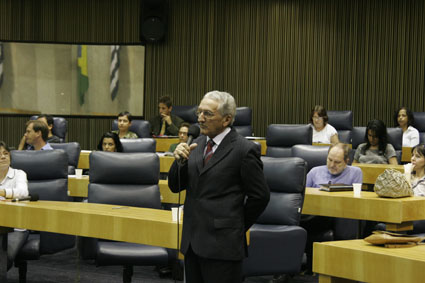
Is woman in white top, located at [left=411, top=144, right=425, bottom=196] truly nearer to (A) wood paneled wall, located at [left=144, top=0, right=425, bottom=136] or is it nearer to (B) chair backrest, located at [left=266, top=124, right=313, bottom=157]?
(B) chair backrest, located at [left=266, top=124, right=313, bottom=157]

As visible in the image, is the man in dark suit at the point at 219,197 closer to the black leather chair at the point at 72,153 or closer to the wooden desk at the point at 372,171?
the wooden desk at the point at 372,171

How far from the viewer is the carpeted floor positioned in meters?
4.82

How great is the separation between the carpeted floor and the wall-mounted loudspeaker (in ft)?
18.1

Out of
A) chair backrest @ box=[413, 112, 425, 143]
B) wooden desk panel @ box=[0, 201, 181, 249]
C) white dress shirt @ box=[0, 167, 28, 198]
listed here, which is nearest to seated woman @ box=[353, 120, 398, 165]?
chair backrest @ box=[413, 112, 425, 143]

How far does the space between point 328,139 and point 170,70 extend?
3.58m

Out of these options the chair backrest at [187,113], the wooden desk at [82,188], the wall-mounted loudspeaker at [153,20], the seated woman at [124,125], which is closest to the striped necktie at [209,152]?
the wooden desk at [82,188]

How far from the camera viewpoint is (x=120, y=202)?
4477 millimetres

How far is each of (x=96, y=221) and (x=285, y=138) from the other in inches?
143

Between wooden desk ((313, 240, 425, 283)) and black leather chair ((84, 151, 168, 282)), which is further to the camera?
black leather chair ((84, 151, 168, 282))

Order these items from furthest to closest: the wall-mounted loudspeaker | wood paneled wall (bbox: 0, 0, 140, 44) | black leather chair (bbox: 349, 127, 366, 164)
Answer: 1. wood paneled wall (bbox: 0, 0, 140, 44)
2. the wall-mounted loudspeaker
3. black leather chair (bbox: 349, 127, 366, 164)

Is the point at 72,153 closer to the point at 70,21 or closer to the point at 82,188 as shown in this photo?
the point at 82,188

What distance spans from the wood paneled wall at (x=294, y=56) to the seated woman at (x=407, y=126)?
3.87 ft

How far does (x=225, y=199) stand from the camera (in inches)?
103

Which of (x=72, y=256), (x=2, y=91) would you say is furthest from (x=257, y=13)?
(x=72, y=256)
